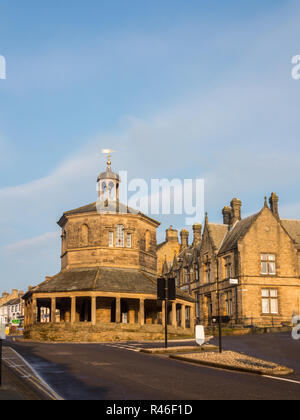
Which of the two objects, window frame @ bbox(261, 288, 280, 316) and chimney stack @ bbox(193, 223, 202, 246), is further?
chimney stack @ bbox(193, 223, 202, 246)

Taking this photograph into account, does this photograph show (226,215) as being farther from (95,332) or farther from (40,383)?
(40,383)

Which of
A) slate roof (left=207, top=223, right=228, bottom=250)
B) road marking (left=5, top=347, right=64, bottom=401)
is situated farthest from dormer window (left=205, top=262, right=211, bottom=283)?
road marking (left=5, top=347, right=64, bottom=401)

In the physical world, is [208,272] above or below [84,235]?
below

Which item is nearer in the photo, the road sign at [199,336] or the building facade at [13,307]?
the road sign at [199,336]

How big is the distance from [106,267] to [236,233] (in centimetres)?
1694

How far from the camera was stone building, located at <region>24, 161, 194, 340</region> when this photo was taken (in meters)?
42.5

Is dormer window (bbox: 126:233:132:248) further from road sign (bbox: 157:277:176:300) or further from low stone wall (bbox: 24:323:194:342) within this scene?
road sign (bbox: 157:277:176:300)

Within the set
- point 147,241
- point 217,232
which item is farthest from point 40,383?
point 217,232

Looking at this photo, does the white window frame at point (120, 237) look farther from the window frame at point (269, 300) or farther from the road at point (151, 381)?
the road at point (151, 381)

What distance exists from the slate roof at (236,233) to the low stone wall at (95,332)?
16118 mm

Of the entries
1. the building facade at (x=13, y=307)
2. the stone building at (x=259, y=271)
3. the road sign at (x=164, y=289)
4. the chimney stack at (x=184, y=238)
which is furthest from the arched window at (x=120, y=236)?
the building facade at (x=13, y=307)

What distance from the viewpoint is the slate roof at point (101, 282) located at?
136 feet

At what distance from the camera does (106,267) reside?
152ft
